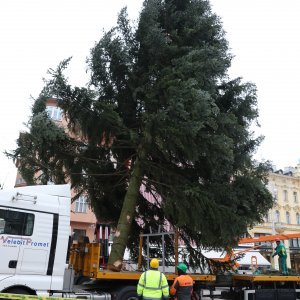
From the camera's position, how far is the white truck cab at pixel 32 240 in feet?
27.8

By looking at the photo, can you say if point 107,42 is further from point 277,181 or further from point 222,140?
point 277,181

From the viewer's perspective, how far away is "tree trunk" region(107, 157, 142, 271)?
11699 mm

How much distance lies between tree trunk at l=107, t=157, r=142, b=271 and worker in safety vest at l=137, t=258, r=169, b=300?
3.59m

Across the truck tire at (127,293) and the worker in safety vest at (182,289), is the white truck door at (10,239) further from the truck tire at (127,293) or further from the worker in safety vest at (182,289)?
the worker in safety vest at (182,289)

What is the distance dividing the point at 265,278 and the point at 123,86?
26.4ft

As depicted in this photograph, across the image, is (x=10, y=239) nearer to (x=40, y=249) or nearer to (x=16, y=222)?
(x=16, y=222)

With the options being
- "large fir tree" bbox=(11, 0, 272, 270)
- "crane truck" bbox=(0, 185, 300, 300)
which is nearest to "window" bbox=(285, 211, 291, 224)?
"large fir tree" bbox=(11, 0, 272, 270)

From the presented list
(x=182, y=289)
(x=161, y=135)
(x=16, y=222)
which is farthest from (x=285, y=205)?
(x=16, y=222)

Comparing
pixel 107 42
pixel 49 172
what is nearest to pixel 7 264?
pixel 49 172

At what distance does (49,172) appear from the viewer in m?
13.3

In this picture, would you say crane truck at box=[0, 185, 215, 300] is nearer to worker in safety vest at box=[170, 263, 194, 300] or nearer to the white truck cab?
the white truck cab

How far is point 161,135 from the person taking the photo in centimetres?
1109

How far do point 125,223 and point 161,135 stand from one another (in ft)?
10.5

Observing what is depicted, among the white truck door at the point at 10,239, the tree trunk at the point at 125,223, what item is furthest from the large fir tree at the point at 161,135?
the white truck door at the point at 10,239
